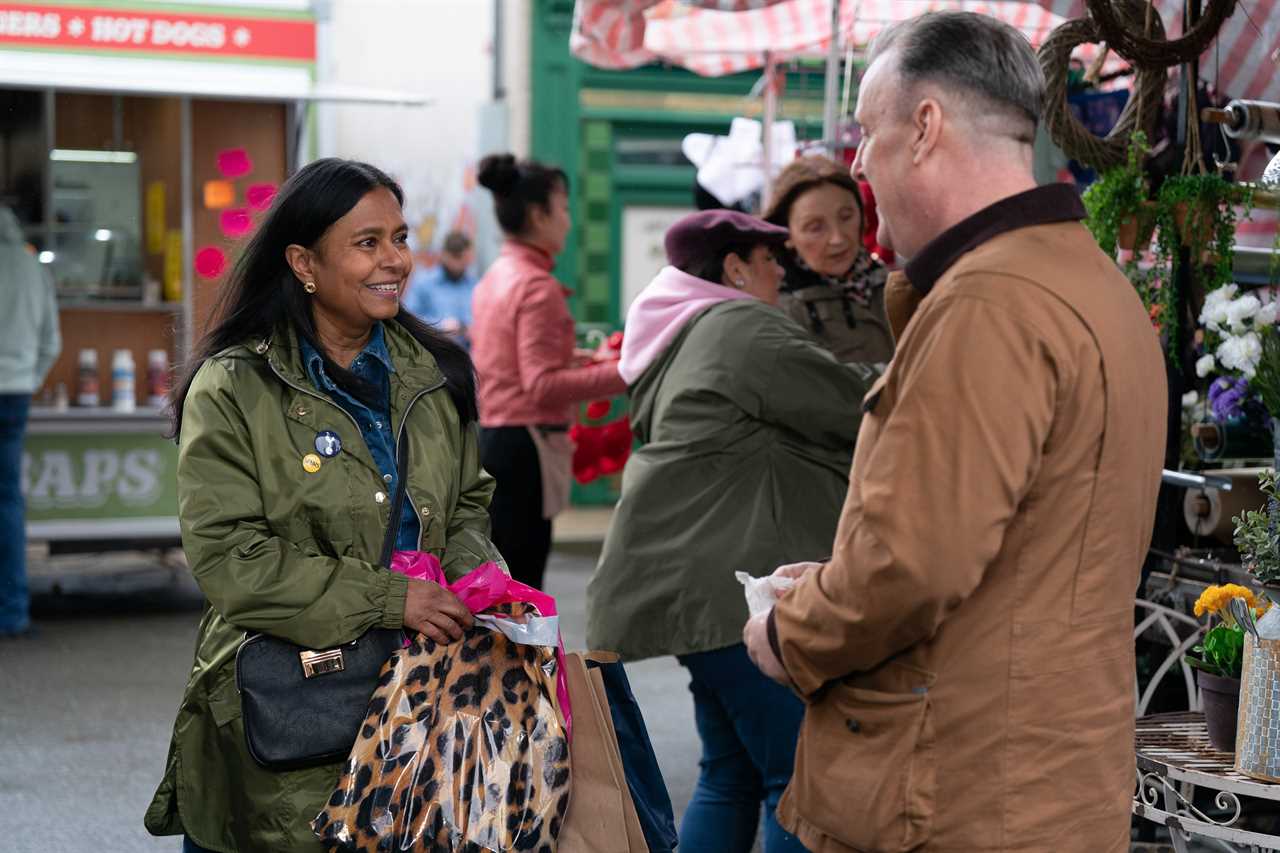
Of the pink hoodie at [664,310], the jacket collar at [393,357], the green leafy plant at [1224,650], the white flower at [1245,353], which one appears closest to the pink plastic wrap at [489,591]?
the jacket collar at [393,357]

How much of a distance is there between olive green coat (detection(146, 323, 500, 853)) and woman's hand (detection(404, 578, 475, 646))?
2 centimetres

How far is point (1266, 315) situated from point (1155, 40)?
781mm

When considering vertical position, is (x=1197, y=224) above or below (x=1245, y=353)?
above

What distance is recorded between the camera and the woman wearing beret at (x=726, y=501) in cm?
346

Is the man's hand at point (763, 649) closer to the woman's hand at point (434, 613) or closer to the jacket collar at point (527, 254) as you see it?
the woman's hand at point (434, 613)

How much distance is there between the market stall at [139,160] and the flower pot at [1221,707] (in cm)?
632

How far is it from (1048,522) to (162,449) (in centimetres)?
705

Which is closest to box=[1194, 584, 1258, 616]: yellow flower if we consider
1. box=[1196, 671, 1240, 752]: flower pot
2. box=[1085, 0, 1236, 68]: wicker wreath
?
box=[1196, 671, 1240, 752]: flower pot

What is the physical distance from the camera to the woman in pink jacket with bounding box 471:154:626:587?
5531 millimetres

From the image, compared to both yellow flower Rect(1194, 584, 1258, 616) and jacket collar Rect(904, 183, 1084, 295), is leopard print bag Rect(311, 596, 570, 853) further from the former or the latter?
yellow flower Rect(1194, 584, 1258, 616)

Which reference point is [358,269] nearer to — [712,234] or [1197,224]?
[712,234]

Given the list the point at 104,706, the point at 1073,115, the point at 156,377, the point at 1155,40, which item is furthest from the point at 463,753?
the point at 156,377

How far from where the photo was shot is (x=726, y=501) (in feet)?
11.5

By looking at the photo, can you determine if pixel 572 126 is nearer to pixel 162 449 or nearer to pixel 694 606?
pixel 162 449
